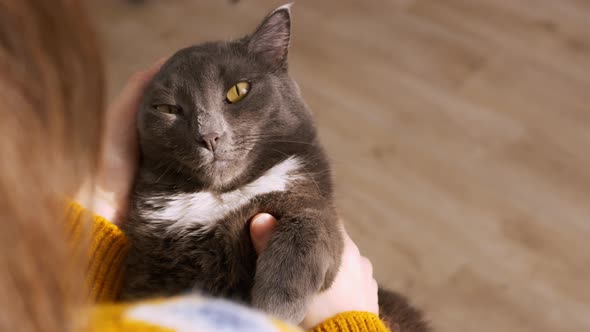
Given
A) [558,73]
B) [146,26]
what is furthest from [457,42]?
[146,26]

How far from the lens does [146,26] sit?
285 cm

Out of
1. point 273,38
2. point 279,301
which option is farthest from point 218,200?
point 273,38

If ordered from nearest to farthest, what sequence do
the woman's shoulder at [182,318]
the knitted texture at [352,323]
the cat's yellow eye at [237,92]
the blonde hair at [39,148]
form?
the blonde hair at [39,148] → the woman's shoulder at [182,318] → the knitted texture at [352,323] → the cat's yellow eye at [237,92]

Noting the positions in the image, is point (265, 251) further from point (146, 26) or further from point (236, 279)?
point (146, 26)

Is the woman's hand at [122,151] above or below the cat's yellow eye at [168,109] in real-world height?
below

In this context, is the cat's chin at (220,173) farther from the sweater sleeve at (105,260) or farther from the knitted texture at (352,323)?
the knitted texture at (352,323)

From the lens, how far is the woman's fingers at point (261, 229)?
1003 millimetres

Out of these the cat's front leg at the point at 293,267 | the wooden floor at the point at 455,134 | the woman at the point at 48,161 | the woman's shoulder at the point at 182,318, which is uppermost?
the woman at the point at 48,161

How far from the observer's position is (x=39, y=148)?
1.58ft

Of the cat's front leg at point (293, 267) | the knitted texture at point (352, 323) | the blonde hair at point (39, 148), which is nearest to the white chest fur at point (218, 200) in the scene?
the cat's front leg at point (293, 267)

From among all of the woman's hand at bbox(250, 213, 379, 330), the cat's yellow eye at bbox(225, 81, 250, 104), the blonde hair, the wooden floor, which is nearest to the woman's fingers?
the woman's hand at bbox(250, 213, 379, 330)

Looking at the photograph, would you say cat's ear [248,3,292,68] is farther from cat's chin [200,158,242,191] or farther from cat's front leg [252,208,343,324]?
cat's front leg [252,208,343,324]

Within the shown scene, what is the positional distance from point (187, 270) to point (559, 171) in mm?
1494

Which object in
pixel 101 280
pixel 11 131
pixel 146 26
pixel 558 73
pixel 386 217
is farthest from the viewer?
pixel 146 26
